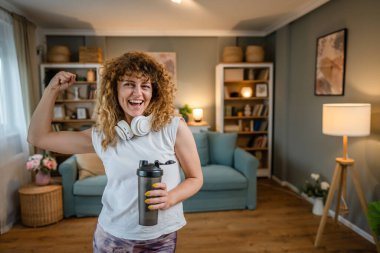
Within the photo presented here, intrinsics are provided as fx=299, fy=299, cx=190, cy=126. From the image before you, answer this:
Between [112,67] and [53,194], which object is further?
[53,194]

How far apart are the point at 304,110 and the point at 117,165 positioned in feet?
11.3

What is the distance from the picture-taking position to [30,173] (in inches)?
146

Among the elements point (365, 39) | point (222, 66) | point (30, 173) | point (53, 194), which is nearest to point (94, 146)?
point (53, 194)

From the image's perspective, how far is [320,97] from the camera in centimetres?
348

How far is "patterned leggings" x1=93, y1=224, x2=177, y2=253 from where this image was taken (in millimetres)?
917

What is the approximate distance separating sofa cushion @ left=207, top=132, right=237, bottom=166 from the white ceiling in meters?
1.62

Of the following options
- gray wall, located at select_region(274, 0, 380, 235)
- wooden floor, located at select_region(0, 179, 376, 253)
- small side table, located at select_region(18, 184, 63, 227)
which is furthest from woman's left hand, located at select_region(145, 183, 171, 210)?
small side table, located at select_region(18, 184, 63, 227)

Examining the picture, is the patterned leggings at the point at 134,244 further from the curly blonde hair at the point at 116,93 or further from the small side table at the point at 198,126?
the small side table at the point at 198,126

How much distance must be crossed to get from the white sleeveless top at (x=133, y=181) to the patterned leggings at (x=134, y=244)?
0.02m

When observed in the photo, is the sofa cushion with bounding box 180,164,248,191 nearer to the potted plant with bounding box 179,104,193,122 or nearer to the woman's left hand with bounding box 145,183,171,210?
the potted plant with bounding box 179,104,193,122

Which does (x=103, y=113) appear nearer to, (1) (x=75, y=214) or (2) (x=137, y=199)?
(2) (x=137, y=199)

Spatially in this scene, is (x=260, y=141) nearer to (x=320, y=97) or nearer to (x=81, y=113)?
(x=320, y=97)

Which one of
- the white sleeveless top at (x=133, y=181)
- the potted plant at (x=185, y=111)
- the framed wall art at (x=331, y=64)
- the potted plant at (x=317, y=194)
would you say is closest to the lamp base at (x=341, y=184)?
the potted plant at (x=317, y=194)

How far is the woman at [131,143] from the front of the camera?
0.91 metres
